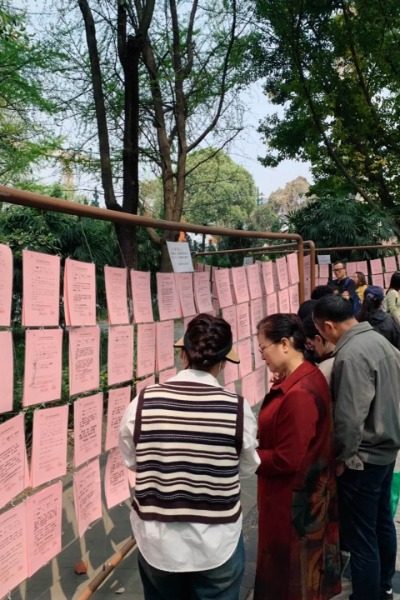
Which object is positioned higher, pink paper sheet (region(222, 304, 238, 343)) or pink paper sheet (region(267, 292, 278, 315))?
pink paper sheet (region(267, 292, 278, 315))

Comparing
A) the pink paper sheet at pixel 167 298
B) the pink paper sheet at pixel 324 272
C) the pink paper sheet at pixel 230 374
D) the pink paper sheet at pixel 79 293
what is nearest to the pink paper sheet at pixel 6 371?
the pink paper sheet at pixel 79 293

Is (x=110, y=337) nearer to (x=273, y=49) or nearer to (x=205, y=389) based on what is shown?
(x=205, y=389)

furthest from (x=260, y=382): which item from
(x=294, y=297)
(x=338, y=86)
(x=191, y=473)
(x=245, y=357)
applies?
(x=338, y=86)

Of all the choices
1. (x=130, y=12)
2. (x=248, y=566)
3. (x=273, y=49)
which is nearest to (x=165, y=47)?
(x=130, y=12)

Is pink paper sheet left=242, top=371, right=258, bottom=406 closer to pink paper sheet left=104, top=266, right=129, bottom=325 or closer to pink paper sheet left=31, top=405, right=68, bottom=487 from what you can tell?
pink paper sheet left=104, top=266, right=129, bottom=325

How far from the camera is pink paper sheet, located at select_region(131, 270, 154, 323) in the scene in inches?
103

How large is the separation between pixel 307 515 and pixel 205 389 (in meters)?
0.96

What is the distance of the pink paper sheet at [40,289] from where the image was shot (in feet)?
6.31

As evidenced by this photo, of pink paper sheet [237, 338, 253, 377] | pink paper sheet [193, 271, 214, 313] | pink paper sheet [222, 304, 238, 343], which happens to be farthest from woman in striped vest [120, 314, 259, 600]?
pink paper sheet [237, 338, 253, 377]

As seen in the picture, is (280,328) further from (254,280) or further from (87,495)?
(254,280)

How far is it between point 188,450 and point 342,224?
11563 mm

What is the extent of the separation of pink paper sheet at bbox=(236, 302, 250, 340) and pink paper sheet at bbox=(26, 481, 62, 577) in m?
1.95

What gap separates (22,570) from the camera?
1.99m

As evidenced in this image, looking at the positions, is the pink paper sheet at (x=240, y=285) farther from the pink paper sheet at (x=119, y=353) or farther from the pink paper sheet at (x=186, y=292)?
the pink paper sheet at (x=119, y=353)
